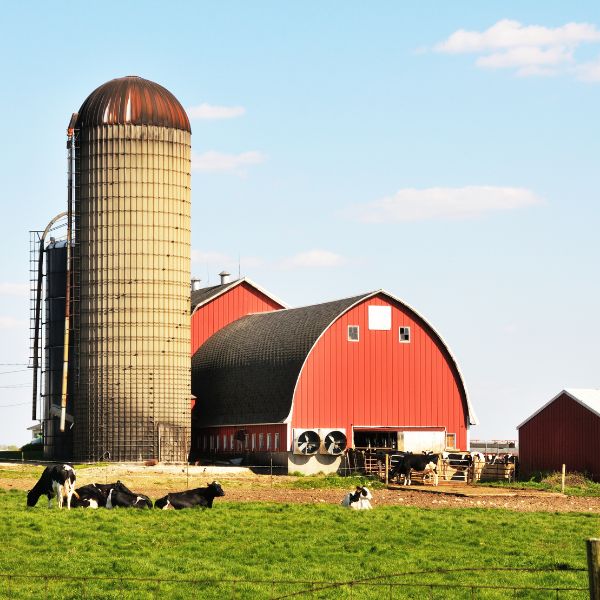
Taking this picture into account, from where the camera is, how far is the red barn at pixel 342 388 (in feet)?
191

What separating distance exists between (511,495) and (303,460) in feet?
52.5

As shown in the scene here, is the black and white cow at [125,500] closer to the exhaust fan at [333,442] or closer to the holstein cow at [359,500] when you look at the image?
the holstein cow at [359,500]

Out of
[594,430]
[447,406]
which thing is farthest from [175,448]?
[594,430]

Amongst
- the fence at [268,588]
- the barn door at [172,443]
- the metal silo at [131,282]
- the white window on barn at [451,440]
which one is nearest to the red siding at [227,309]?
the metal silo at [131,282]

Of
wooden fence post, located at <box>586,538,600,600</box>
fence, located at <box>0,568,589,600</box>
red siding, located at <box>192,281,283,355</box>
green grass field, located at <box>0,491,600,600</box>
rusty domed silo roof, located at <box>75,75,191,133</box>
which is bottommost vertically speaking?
fence, located at <box>0,568,589,600</box>

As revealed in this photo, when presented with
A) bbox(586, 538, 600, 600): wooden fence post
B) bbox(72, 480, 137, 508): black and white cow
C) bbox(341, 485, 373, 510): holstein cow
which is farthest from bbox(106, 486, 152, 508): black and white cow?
bbox(586, 538, 600, 600): wooden fence post

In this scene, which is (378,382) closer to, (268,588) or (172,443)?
(172,443)

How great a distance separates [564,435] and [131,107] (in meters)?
26.5

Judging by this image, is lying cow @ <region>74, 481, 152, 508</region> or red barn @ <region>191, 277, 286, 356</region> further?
red barn @ <region>191, 277, 286, 356</region>

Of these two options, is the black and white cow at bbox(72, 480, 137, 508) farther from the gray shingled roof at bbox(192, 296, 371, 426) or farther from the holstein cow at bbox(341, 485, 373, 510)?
the gray shingled roof at bbox(192, 296, 371, 426)

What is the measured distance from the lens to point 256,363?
62.4 meters

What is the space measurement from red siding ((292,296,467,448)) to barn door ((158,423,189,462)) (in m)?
6.92

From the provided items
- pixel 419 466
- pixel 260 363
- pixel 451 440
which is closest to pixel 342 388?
pixel 260 363

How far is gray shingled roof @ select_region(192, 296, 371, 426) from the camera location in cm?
5928
